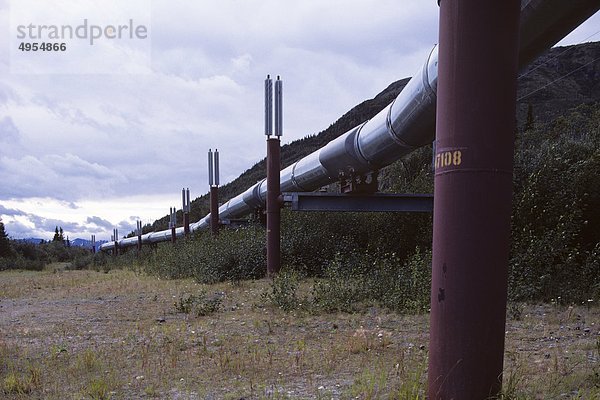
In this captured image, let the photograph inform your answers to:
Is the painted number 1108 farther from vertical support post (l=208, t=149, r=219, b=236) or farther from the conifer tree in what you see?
the conifer tree

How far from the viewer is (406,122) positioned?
27.9 ft

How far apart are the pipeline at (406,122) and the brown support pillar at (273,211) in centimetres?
114

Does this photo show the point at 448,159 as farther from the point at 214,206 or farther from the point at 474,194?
the point at 214,206

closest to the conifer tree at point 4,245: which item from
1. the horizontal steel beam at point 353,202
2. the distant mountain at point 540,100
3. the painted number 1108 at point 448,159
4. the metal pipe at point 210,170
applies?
the distant mountain at point 540,100

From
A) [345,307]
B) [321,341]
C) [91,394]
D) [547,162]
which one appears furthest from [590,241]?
[91,394]

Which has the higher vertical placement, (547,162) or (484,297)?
(547,162)

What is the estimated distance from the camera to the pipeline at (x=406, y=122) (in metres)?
4.96

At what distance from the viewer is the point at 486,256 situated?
9.46 feet

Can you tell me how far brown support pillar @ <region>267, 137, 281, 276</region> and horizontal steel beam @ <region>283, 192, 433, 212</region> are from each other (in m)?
0.89

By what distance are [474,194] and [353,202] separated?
976 centimetres

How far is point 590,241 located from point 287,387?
930cm

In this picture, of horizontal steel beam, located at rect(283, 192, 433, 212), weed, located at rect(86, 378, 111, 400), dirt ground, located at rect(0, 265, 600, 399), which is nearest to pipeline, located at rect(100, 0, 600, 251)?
horizontal steel beam, located at rect(283, 192, 433, 212)

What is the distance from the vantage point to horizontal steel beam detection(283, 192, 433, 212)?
12.6 metres

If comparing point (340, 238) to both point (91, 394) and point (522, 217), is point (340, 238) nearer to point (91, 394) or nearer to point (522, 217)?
point (522, 217)
